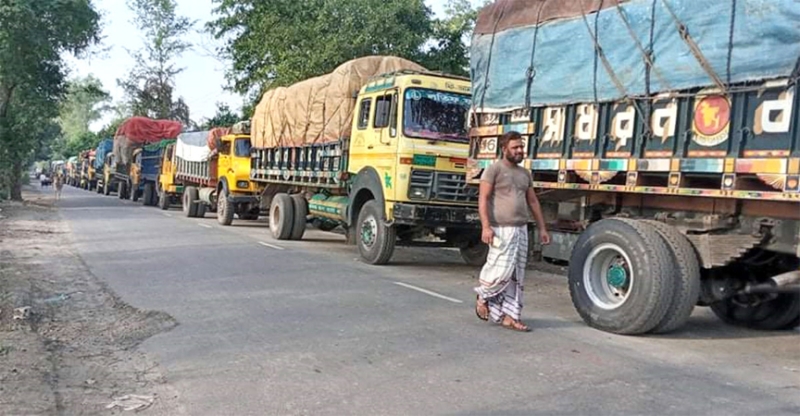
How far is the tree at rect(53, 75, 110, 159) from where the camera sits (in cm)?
2961

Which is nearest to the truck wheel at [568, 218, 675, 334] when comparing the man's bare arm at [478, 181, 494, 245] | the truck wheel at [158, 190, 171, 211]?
the man's bare arm at [478, 181, 494, 245]

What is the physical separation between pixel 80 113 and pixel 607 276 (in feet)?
445

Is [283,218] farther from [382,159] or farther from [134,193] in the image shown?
[134,193]

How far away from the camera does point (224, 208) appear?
18938 mm

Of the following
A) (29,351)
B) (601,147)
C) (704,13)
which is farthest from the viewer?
(601,147)

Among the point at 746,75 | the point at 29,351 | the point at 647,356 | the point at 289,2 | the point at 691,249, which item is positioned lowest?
the point at 29,351

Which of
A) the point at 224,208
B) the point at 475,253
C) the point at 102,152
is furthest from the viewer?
the point at 102,152

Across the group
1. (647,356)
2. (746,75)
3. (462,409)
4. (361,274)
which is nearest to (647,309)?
(647,356)

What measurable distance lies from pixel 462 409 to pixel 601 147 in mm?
3389

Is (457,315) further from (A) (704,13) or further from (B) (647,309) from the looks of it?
(A) (704,13)

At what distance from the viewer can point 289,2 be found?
2220cm

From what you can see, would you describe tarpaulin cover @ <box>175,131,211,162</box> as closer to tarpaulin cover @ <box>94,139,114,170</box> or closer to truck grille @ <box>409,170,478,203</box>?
truck grille @ <box>409,170,478,203</box>

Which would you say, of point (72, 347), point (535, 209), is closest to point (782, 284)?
point (535, 209)

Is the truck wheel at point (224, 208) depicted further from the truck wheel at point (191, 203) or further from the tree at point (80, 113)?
the tree at point (80, 113)
